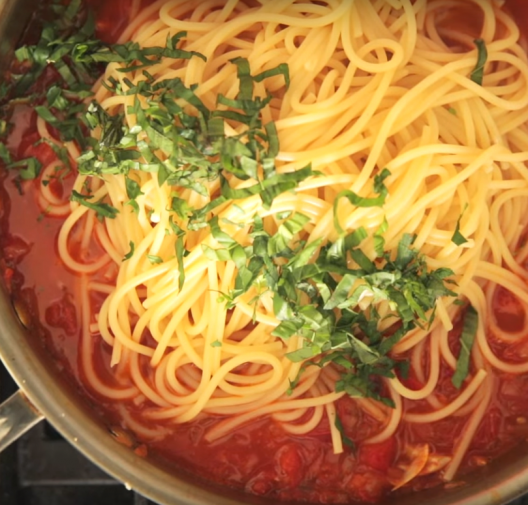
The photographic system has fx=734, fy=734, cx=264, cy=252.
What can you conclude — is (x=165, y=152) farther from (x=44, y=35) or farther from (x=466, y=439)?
(x=466, y=439)

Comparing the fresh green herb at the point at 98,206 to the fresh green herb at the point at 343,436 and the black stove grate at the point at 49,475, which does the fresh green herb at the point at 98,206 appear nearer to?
the black stove grate at the point at 49,475

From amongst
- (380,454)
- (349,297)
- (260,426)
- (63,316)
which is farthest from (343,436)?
(63,316)

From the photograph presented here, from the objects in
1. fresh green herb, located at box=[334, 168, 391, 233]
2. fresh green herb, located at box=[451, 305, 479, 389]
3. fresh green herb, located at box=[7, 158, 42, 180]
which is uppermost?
fresh green herb, located at box=[7, 158, 42, 180]

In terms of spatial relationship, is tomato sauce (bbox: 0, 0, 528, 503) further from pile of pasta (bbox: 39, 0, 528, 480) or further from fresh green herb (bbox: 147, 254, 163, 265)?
fresh green herb (bbox: 147, 254, 163, 265)

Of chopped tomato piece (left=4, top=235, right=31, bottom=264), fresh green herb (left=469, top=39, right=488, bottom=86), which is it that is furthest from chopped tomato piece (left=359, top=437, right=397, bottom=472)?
chopped tomato piece (left=4, top=235, right=31, bottom=264)

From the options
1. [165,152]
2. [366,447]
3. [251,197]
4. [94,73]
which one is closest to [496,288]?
[366,447]
